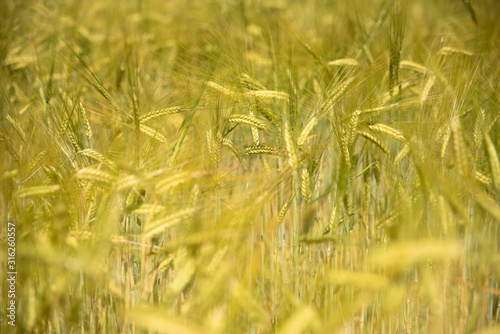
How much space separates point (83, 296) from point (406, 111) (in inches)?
34.4

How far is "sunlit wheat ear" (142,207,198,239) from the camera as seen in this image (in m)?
0.53

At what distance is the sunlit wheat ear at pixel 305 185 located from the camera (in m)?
0.68

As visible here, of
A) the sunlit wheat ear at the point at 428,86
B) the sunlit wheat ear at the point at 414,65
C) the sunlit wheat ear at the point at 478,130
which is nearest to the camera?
the sunlit wheat ear at the point at 478,130

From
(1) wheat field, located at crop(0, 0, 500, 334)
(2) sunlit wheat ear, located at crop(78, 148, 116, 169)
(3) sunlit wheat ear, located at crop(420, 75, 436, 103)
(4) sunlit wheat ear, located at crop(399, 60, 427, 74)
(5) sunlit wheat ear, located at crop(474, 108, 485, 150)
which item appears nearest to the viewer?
(1) wheat field, located at crop(0, 0, 500, 334)

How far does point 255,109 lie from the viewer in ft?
2.64

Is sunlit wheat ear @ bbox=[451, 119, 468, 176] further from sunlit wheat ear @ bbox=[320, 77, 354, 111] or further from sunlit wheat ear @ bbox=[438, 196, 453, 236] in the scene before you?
sunlit wheat ear @ bbox=[320, 77, 354, 111]

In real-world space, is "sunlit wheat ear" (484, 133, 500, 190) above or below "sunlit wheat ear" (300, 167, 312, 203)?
above

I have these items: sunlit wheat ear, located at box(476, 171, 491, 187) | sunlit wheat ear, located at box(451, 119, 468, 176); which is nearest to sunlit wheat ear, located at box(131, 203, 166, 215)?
sunlit wheat ear, located at box(451, 119, 468, 176)

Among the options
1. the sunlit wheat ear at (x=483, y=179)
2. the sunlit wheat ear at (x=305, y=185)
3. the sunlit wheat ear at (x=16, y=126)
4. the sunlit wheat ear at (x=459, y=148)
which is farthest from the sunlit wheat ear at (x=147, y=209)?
the sunlit wheat ear at (x=483, y=179)

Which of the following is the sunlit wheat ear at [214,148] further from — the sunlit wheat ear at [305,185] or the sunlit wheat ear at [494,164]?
the sunlit wheat ear at [494,164]

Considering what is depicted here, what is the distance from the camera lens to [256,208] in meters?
0.58

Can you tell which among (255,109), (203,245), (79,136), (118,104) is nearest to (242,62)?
(255,109)

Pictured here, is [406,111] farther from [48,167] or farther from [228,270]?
[48,167]

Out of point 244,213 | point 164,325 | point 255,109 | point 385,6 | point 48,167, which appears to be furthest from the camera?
point 385,6
